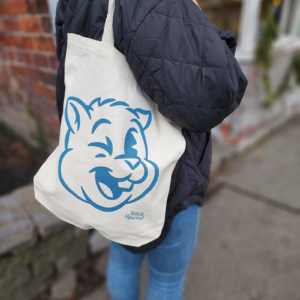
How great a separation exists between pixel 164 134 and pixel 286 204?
2134 mm

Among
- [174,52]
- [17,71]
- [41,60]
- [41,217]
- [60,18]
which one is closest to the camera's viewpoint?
[174,52]

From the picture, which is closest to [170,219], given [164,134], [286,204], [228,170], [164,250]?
[164,250]

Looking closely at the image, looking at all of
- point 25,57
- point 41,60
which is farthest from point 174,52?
point 25,57

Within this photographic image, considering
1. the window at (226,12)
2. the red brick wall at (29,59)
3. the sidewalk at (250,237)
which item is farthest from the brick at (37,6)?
the window at (226,12)

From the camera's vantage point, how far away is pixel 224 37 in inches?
29.9

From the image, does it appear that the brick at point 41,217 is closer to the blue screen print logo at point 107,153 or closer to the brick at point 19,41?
the blue screen print logo at point 107,153

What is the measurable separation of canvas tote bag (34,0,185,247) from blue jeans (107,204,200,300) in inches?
7.4

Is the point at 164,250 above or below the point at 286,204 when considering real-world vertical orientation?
above

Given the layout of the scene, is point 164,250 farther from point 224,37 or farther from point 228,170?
point 228,170

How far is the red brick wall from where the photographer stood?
170 centimetres

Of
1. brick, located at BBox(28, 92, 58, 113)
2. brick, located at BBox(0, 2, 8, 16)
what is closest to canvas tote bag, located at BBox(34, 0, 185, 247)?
brick, located at BBox(28, 92, 58, 113)

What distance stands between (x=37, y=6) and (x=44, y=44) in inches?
8.8

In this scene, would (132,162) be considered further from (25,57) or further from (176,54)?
(25,57)

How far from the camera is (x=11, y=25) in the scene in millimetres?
1941
